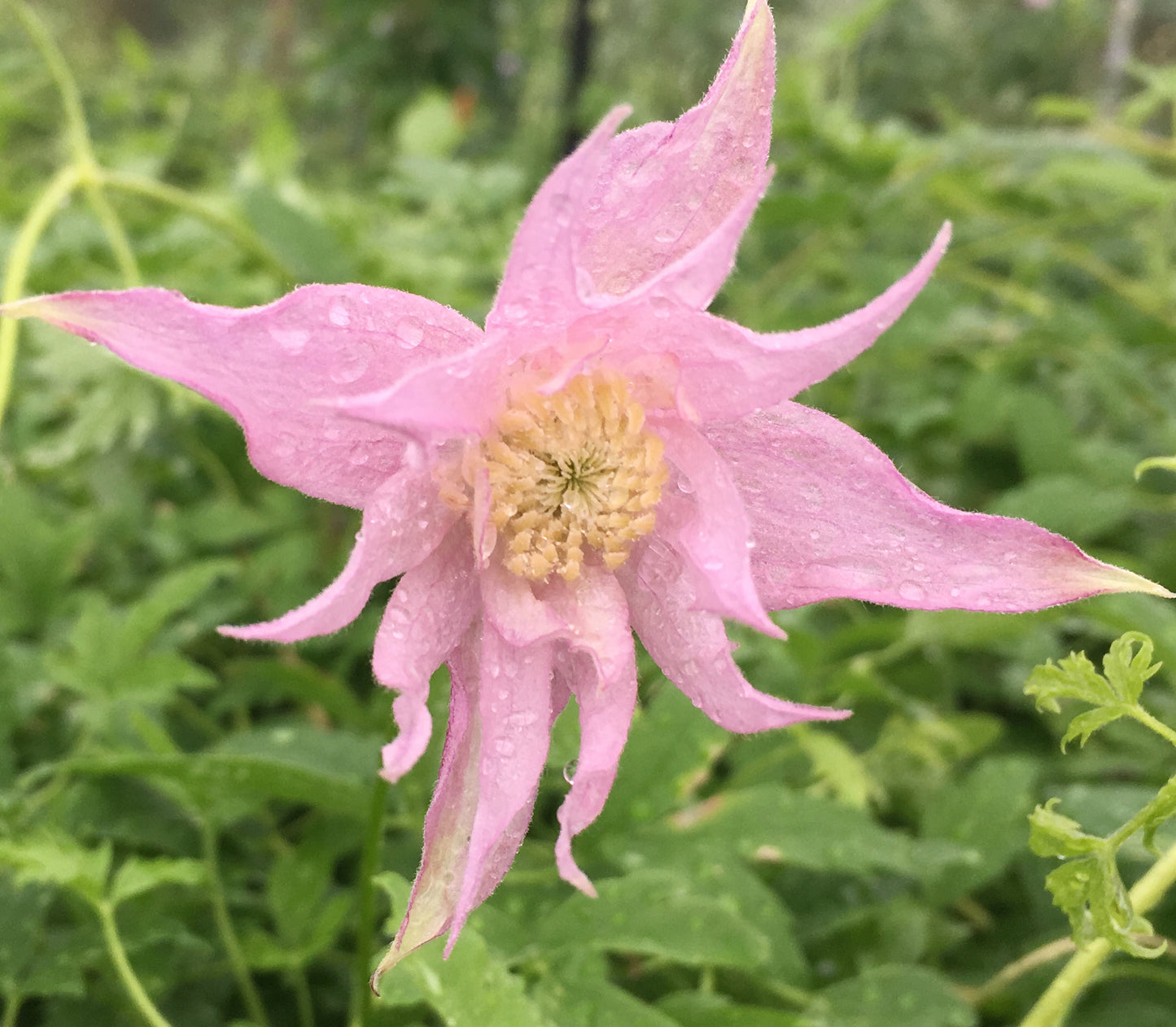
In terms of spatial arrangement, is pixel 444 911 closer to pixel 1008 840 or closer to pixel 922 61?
pixel 1008 840

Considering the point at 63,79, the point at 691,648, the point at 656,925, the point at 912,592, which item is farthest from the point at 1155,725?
the point at 63,79

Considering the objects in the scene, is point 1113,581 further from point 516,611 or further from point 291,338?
point 291,338

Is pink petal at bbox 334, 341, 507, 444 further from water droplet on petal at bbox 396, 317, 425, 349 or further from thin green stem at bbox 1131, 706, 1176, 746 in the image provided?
thin green stem at bbox 1131, 706, 1176, 746

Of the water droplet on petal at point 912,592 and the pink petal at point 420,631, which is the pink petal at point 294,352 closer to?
the pink petal at point 420,631

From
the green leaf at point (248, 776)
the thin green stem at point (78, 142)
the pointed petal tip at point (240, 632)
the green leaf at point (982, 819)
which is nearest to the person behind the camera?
the pointed petal tip at point (240, 632)

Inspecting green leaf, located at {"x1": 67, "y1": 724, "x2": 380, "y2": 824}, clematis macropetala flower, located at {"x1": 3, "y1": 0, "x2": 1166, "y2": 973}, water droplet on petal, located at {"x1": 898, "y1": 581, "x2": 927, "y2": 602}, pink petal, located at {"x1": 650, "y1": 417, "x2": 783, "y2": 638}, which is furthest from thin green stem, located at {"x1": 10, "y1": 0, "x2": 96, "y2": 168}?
water droplet on petal, located at {"x1": 898, "y1": 581, "x2": 927, "y2": 602}

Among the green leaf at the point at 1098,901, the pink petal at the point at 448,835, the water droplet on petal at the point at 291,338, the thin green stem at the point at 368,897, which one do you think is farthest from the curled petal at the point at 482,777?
the green leaf at the point at 1098,901
